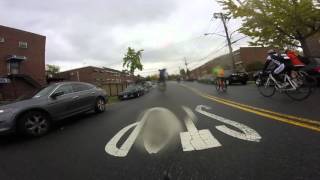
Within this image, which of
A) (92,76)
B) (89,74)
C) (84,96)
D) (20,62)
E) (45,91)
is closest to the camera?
(45,91)

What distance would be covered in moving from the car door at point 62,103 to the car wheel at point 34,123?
372 millimetres

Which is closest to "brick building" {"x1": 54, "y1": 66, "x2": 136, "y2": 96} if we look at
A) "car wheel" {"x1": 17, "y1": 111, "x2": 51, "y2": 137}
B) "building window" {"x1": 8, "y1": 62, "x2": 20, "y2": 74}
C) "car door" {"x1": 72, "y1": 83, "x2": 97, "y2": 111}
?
"building window" {"x1": 8, "y1": 62, "x2": 20, "y2": 74}

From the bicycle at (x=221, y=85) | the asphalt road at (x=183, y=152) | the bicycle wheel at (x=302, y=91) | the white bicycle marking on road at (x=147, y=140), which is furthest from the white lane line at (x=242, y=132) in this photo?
the bicycle at (x=221, y=85)

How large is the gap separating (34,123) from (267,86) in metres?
8.40

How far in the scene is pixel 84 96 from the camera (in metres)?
9.74

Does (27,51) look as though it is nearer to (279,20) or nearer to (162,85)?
(162,85)

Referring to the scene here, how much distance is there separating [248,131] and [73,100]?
19.6ft

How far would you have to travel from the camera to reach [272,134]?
4.76 m

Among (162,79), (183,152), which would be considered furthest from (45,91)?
(162,79)

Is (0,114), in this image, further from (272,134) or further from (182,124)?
(272,134)

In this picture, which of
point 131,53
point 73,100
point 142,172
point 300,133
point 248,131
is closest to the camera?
point 142,172

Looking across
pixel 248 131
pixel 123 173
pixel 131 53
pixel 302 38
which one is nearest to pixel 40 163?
pixel 123 173

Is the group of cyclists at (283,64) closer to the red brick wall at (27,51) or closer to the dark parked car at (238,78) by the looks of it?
the dark parked car at (238,78)

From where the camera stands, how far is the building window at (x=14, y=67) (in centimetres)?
2846
